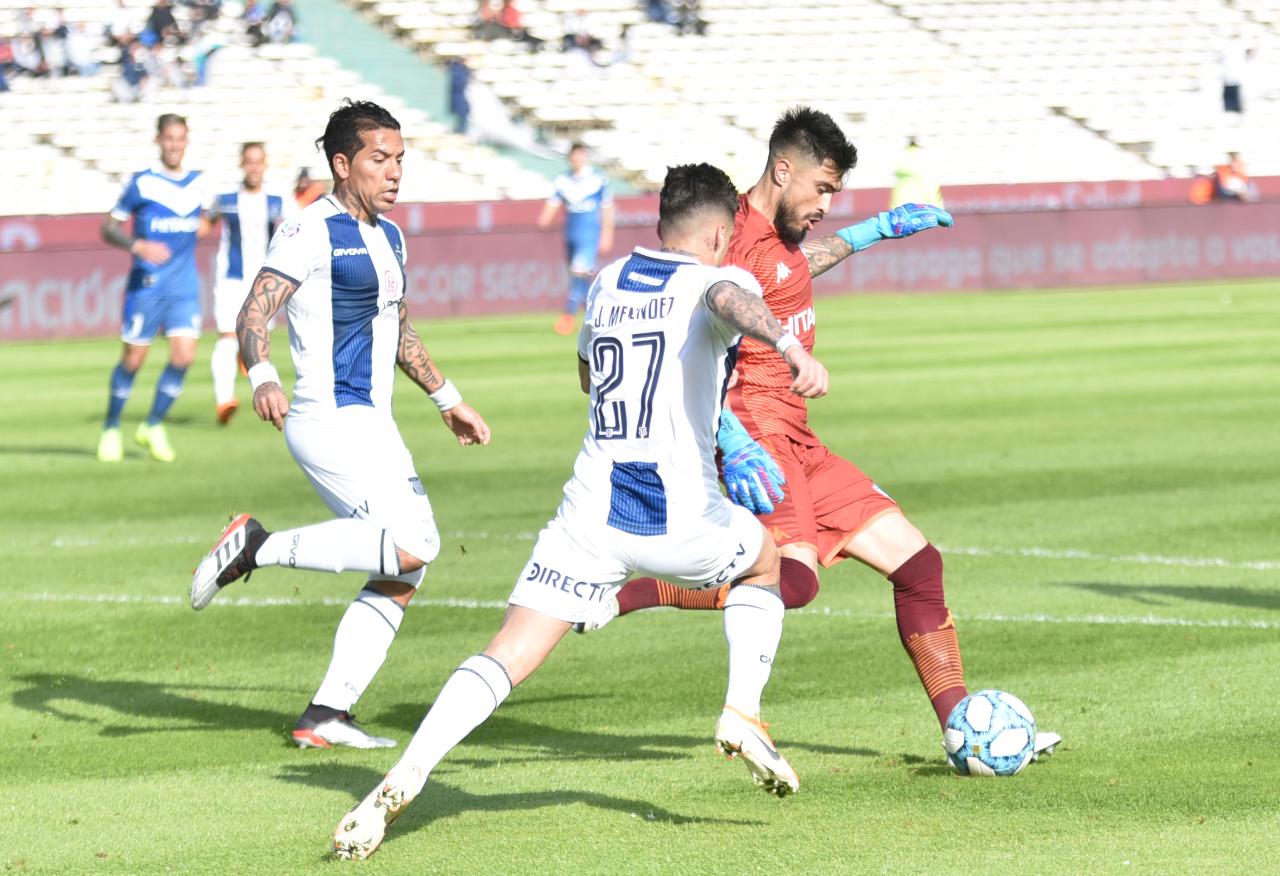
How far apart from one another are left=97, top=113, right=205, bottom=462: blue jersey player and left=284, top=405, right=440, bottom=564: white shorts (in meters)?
8.37

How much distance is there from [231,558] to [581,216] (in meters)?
20.8

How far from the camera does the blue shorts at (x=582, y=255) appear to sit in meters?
26.9

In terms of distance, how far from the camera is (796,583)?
6254 millimetres

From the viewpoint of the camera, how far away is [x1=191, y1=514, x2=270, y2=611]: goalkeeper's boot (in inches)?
261

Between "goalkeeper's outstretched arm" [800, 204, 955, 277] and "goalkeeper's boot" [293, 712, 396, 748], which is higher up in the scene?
"goalkeeper's outstretched arm" [800, 204, 955, 277]

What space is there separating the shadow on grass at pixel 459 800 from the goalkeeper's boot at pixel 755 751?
0.32 m

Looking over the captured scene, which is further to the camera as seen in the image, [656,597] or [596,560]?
[656,597]

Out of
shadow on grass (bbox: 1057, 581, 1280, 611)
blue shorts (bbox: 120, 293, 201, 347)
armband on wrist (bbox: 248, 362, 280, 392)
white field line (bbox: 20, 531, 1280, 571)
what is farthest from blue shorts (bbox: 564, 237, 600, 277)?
armband on wrist (bbox: 248, 362, 280, 392)

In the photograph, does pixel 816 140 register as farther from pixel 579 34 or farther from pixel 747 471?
pixel 579 34

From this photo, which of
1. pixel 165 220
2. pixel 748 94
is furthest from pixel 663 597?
pixel 748 94

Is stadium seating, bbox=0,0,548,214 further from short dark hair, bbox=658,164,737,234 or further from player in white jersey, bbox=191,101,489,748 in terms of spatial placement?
short dark hair, bbox=658,164,737,234

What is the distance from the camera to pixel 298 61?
127ft

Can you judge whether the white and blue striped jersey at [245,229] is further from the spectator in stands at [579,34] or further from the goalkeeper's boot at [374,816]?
the spectator in stands at [579,34]

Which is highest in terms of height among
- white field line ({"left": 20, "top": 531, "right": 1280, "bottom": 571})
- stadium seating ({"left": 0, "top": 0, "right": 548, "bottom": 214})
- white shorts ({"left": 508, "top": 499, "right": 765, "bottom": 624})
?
white shorts ({"left": 508, "top": 499, "right": 765, "bottom": 624})
